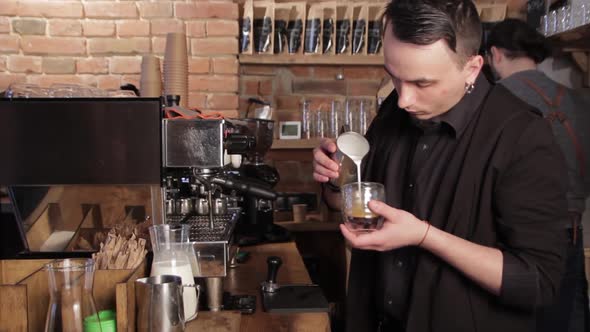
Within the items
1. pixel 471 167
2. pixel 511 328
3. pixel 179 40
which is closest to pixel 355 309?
pixel 511 328

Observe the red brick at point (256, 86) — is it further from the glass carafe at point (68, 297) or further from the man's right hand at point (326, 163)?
the glass carafe at point (68, 297)

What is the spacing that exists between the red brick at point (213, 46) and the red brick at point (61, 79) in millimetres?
611

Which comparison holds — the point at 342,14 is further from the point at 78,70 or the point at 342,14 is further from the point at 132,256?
the point at 132,256

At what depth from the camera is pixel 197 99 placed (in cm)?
328

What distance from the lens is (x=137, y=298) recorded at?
1140mm

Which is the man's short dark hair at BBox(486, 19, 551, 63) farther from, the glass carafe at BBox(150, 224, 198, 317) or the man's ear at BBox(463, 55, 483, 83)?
the glass carafe at BBox(150, 224, 198, 317)

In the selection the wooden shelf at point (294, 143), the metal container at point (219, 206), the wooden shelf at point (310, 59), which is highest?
the wooden shelf at point (310, 59)

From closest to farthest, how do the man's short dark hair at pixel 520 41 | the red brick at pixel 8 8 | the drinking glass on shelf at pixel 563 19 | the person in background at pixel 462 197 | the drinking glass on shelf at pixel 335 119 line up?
the person in background at pixel 462 197
the man's short dark hair at pixel 520 41
the drinking glass on shelf at pixel 563 19
the red brick at pixel 8 8
the drinking glass on shelf at pixel 335 119

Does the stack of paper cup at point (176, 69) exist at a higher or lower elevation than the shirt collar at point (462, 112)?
higher

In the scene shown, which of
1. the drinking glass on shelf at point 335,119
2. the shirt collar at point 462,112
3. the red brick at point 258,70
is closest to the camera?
the shirt collar at point 462,112

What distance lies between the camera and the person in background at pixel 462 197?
1.14 m

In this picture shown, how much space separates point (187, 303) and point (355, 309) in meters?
0.44

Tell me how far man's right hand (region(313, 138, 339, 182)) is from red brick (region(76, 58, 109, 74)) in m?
2.22

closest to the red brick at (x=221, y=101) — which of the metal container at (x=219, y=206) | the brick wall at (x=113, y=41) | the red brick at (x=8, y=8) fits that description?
the brick wall at (x=113, y=41)
